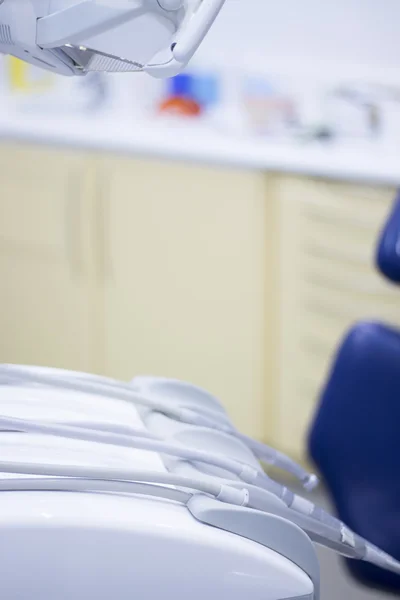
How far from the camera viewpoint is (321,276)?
2.22 meters

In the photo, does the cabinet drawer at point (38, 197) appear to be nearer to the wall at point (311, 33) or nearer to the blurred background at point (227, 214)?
the blurred background at point (227, 214)

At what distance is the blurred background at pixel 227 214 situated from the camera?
7.22 feet

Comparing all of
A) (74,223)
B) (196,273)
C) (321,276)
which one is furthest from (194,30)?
(74,223)

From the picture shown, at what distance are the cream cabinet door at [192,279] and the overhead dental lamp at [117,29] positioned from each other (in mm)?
1638

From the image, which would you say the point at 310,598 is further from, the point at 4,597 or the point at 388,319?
the point at 388,319

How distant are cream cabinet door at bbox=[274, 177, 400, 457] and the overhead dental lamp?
153 centimetres

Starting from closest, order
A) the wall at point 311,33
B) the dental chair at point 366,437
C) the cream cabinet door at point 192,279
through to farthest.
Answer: the dental chair at point 366,437 → the cream cabinet door at point 192,279 → the wall at point 311,33

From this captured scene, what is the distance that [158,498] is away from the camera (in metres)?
0.63

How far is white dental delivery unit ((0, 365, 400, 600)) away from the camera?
1.90ft

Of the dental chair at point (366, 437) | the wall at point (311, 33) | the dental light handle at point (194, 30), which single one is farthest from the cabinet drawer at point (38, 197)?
the dental light handle at point (194, 30)

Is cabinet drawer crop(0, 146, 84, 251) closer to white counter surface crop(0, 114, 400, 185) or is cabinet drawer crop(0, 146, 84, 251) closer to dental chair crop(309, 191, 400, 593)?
white counter surface crop(0, 114, 400, 185)

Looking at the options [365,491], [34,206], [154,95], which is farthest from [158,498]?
[154,95]

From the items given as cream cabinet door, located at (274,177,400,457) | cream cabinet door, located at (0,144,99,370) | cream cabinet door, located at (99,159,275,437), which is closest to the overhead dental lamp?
cream cabinet door, located at (274,177,400,457)

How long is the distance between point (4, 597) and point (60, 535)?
51mm
